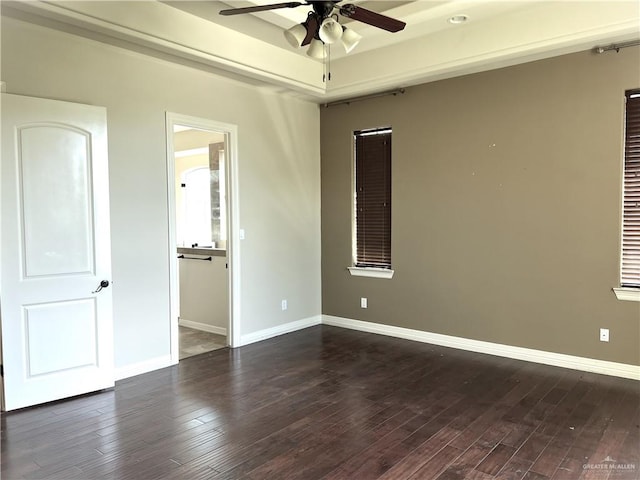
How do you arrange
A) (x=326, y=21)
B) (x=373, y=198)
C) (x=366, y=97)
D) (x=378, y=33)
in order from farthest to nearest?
1. (x=373, y=198)
2. (x=366, y=97)
3. (x=378, y=33)
4. (x=326, y=21)

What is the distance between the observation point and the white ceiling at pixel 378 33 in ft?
11.3

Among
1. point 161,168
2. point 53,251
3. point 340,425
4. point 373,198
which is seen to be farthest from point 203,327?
point 340,425

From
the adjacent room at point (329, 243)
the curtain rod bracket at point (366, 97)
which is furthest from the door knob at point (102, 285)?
the curtain rod bracket at point (366, 97)

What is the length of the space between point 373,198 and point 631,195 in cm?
259

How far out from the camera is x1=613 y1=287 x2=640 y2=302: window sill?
379 cm

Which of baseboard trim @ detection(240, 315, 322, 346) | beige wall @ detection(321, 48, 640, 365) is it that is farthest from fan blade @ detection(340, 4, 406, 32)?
baseboard trim @ detection(240, 315, 322, 346)

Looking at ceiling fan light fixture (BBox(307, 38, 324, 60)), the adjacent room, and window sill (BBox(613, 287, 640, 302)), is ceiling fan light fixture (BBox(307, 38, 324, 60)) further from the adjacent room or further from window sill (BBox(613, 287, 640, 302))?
window sill (BBox(613, 287, 640, 302))

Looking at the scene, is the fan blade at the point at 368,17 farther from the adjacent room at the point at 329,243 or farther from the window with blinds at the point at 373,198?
the window with blinds at the point at 373,198

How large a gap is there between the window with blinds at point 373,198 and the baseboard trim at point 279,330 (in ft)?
3.13

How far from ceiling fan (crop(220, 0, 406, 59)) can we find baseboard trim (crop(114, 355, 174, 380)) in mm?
3006

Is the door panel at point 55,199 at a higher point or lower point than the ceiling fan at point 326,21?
Answer: lower

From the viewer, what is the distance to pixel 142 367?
4102 millimetres

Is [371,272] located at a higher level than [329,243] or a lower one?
lower

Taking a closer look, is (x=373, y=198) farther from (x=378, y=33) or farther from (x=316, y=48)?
(x=316, y=48)
